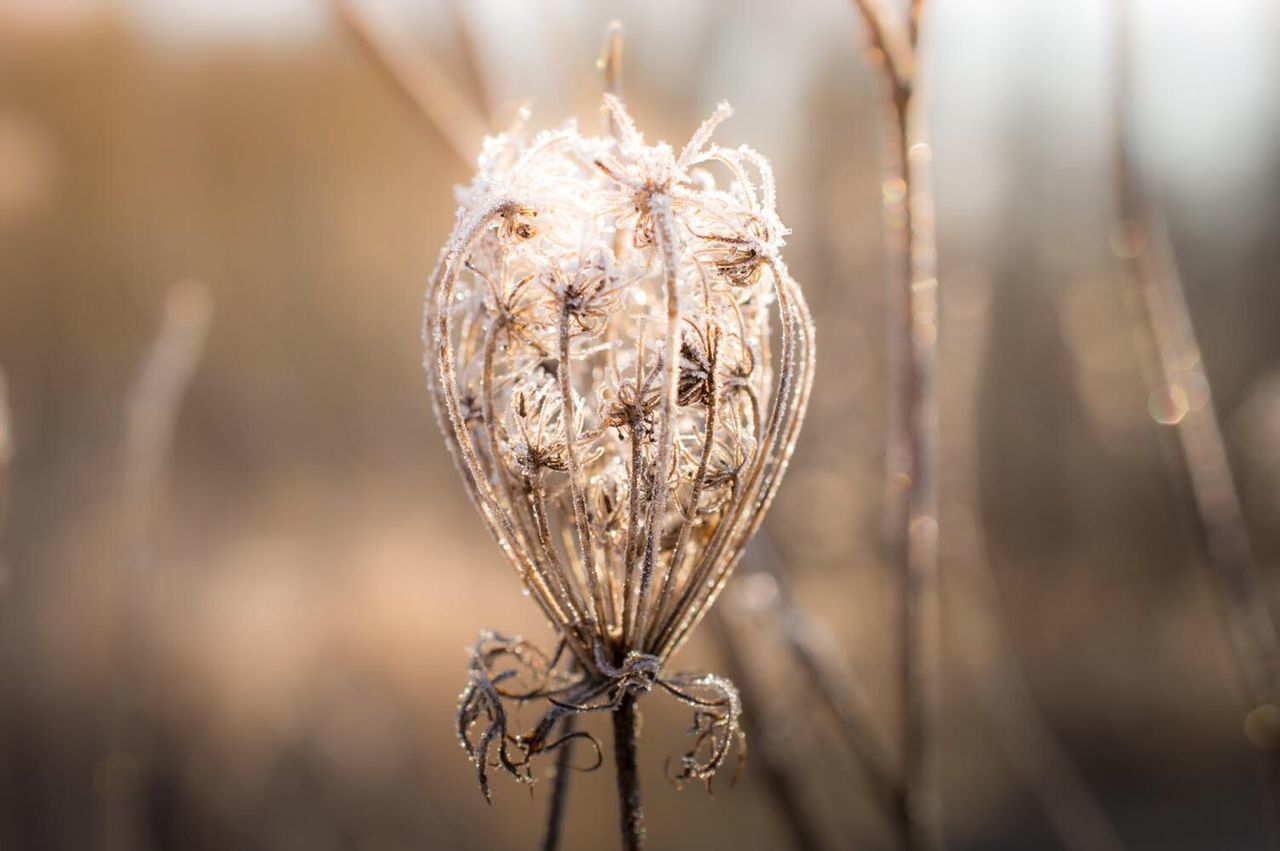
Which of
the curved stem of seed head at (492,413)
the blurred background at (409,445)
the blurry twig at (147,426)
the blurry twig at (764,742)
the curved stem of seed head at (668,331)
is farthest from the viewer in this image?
the blurred background at (409,445)

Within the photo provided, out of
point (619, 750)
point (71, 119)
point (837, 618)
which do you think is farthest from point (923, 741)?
point (71, 119)

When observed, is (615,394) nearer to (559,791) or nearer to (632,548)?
(632,548)

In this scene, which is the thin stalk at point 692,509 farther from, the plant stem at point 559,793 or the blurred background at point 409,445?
the blurred background at point 409,445

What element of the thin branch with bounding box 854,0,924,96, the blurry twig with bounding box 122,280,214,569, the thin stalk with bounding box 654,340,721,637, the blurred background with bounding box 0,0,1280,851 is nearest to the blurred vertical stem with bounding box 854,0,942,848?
the thin branch with bounding box 854,0,924,96

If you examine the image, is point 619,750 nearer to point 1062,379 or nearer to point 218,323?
point 218,323

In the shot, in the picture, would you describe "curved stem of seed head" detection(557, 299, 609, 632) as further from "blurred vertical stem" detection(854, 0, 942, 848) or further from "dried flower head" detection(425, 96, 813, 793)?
"blurred vertical stem" detection(854, 0, 942, 848)

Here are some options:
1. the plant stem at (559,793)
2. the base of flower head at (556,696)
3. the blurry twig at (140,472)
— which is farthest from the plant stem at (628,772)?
the blurry twig at (140,472)
